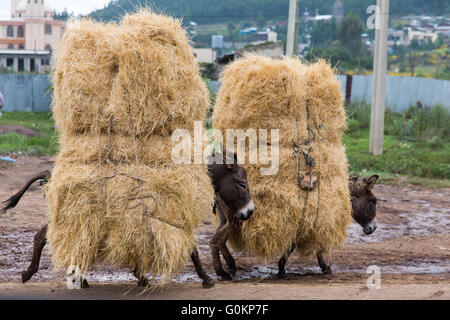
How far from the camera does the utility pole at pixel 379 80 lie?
1548cm

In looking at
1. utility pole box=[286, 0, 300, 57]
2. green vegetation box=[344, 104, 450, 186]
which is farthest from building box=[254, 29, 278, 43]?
utility pole box=[286, 0, 300, 57]

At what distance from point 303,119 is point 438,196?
265 inches

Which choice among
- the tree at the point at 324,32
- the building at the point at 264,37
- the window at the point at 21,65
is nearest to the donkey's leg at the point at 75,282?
the window at the point at 21,65

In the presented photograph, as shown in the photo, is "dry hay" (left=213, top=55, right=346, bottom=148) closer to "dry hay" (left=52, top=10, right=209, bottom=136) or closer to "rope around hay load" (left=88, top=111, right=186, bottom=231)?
"dry hay" (left=52, top=10, right=209, bottom=136)

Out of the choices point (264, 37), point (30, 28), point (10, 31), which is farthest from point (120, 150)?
point (10, 31)

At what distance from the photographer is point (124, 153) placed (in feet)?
18.9

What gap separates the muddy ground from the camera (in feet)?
20.0

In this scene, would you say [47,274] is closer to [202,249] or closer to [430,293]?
[202,249]

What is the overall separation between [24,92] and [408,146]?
50.9 ft

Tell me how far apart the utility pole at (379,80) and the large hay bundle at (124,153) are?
10664mm

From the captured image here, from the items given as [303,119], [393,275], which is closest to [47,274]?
[303,119]

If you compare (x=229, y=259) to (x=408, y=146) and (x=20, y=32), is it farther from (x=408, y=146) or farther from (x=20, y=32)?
(x=20, y=32)

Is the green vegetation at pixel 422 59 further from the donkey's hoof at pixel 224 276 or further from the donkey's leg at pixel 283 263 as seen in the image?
the donkey's hoof at pixel 224 276

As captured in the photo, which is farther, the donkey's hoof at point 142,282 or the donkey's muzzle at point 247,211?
the donkey's muzzle at point 247,211
